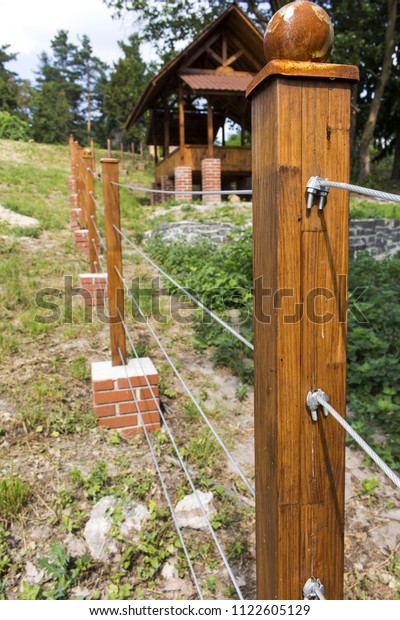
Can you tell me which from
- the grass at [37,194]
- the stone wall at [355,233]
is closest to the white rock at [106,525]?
the stone wall at [355,233]

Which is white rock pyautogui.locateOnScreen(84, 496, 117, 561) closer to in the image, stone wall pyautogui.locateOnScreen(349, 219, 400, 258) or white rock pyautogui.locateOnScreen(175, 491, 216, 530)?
white rock pyautogui.locateOnScreen(175, 491, 216, 530)

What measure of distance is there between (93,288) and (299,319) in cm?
398

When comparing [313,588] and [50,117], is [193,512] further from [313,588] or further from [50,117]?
[50,117]

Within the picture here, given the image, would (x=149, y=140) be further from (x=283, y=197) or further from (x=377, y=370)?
(x=283, y=197)

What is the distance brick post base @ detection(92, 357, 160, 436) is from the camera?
2838mm

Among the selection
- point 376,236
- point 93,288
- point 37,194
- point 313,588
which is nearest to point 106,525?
point 313,588

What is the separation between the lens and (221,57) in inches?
526

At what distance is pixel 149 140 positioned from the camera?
59.7ft

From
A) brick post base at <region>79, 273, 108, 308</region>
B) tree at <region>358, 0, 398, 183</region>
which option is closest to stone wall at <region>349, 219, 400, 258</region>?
brick post base at <region>79, 273, 108, 308</region>

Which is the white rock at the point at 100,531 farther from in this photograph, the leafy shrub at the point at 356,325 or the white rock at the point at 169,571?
the leafy shrub at the point at 356,325

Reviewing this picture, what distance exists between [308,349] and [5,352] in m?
3.07

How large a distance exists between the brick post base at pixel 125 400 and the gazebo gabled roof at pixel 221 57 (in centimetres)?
1065

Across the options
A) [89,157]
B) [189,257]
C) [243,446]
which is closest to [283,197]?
[243,446]

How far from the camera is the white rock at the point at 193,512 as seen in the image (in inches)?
88.0
